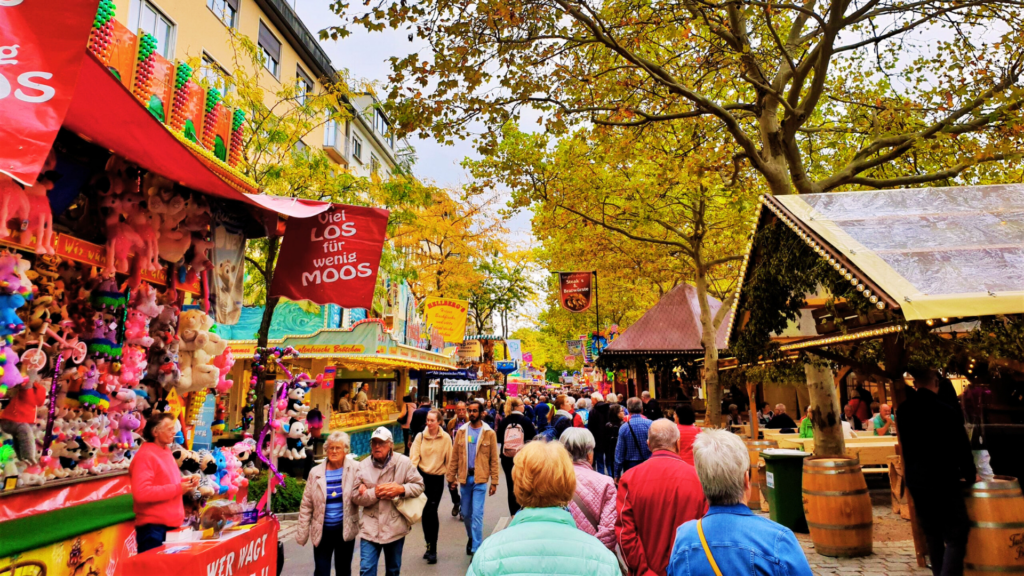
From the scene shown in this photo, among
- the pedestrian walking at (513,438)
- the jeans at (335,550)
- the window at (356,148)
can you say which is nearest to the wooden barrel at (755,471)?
the pedestrian walking at (513,438)

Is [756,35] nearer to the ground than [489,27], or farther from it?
farther from it

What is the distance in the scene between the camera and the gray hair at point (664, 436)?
4094mm

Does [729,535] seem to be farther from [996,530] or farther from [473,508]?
[473,508]

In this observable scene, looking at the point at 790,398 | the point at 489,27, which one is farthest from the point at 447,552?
the point at 790,398

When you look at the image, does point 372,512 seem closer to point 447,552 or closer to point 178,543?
point 178,543

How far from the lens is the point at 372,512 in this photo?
202 inches

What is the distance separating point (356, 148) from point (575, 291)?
1666 centimetres

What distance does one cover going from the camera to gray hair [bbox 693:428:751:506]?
98.8 inches

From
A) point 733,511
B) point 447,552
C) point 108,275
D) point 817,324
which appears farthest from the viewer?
point 817,324

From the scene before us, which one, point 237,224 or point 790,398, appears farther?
point 790,398

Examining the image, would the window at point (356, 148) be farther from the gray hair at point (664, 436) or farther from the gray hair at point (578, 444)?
the gray hair at point (664, 436)

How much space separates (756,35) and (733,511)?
12.1 m

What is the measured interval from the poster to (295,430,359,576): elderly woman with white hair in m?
14.0

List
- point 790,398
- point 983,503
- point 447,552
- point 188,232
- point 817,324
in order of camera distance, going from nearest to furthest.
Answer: point 983,503
point 188,232
point 447,552
point 817,324
point 790,398
